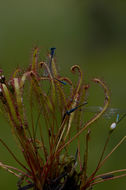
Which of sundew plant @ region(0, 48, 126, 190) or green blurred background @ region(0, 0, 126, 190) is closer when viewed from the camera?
sundew plant @ region(0, 48, 126, 190)

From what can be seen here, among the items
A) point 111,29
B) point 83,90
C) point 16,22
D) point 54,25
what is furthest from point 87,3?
point 83,90

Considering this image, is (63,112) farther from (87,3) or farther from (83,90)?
(87,3)

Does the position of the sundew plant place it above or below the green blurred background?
below

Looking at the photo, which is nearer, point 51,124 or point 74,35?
point 51,124

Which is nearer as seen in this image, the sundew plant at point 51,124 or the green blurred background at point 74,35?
the sundew plant at point 51,124

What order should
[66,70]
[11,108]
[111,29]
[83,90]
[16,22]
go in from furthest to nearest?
1. [111,29]
2. [16,22]
3. [66,70]
4. [83,90]
5. [11,108]

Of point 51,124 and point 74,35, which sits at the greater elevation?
point 74,35

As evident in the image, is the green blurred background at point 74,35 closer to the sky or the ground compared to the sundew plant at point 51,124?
→ closer to the sky

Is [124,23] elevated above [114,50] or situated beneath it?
elevated above
